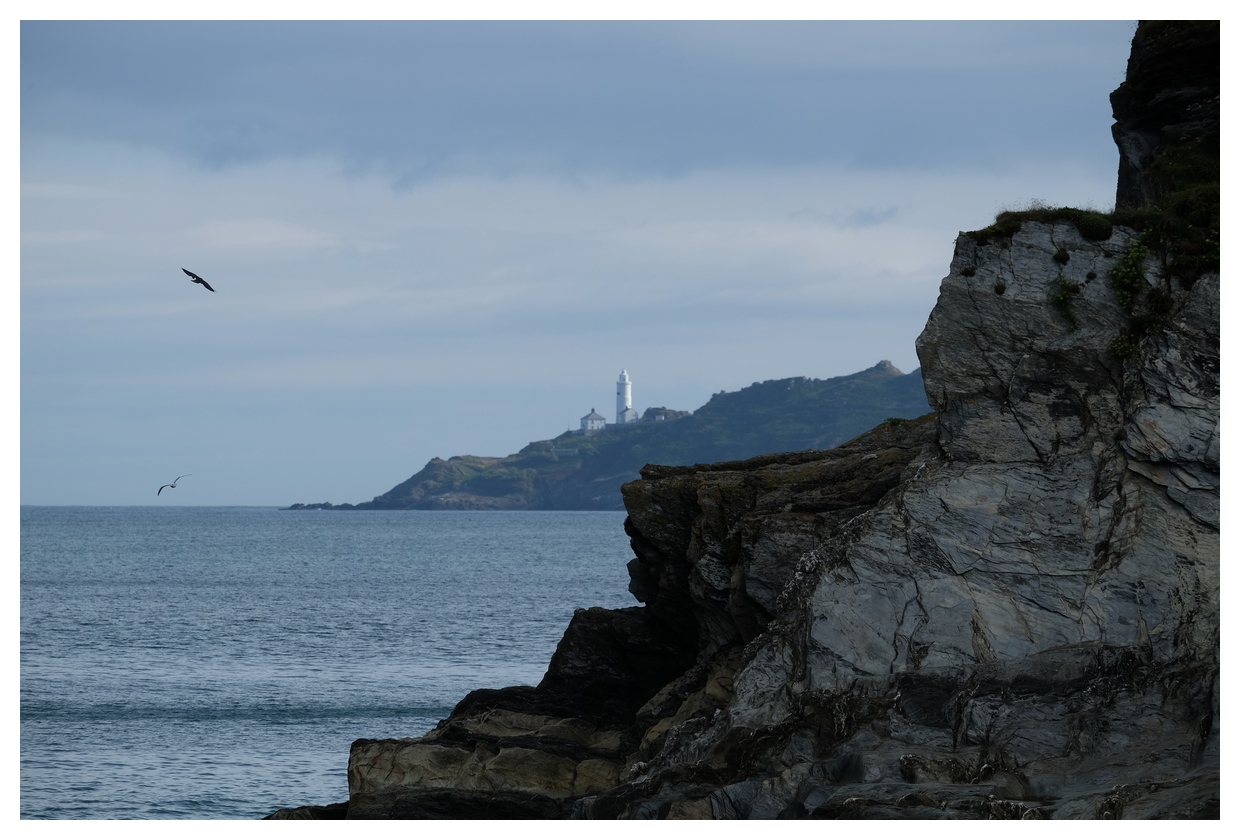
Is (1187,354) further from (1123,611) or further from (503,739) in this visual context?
(503,739)

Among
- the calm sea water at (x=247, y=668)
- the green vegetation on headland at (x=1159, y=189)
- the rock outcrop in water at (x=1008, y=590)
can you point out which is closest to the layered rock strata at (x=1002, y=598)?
the rock outcrop in water at (x=1008, y=590)

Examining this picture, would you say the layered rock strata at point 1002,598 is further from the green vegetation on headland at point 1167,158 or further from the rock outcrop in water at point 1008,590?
the green vegetation on headland at point 1167,158

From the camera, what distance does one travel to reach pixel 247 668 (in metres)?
57.1

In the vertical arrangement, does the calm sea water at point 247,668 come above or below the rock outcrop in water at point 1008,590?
below

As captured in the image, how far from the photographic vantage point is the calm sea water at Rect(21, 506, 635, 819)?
3675 centimetres

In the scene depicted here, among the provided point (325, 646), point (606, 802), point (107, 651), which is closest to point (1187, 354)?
point (606, 802)

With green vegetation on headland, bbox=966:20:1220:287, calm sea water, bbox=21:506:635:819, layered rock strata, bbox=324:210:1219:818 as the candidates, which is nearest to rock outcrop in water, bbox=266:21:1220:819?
layered rock strata, bbox=324:210:1219:818

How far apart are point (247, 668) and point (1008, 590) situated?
4550cm

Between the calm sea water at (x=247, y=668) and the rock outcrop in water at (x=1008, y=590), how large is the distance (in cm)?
1617

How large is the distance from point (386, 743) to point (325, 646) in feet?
126

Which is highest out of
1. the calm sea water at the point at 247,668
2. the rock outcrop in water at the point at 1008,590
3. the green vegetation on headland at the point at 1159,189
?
the green vegetation on headland at the point at 1159,189

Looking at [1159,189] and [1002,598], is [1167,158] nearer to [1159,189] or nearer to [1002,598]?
[1159,189]

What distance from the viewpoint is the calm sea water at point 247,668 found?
3675 cm

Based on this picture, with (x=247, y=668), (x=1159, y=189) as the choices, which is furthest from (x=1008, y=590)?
(x=247, y=668)
